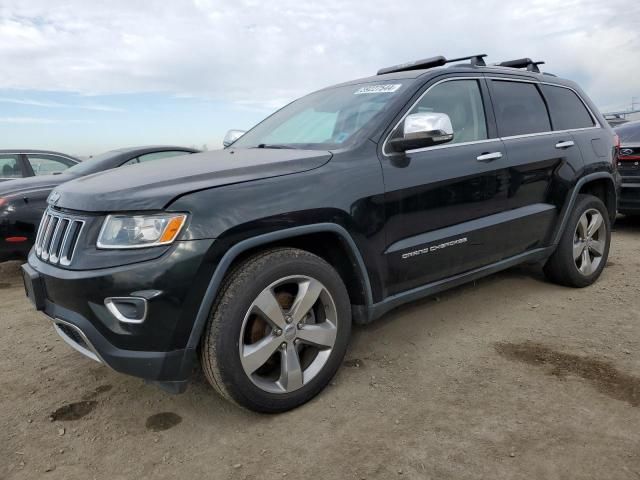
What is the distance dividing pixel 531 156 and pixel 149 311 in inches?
114

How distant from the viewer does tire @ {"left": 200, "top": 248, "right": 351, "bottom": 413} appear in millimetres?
2326

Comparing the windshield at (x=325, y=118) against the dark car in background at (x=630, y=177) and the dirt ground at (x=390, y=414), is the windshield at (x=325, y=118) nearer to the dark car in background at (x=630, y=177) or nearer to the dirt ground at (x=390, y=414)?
the dirt ground at (x=390, y=414)

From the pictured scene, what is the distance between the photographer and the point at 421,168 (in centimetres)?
303

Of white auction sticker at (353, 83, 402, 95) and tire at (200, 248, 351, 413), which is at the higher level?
white auction sticker at (353, 83, 402, 95)

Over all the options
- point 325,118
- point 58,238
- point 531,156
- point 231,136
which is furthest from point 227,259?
point 531,156

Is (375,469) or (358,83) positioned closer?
(375,469)

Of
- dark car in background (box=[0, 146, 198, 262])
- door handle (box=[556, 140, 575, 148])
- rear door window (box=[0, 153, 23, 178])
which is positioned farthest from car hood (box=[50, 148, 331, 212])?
rear door window (box=[0, 153, 23, 178])

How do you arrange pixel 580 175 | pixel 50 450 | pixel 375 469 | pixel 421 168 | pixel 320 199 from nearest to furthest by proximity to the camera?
pixel 375 469 → pixel 50 450 → pixel 320 199 → pixel 421 168 → pixel 580 175

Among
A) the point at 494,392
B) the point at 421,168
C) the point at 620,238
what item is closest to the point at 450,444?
the point at 494,392

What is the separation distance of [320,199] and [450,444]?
1.31m

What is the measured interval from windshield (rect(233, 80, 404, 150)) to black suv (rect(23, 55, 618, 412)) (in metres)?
0.02

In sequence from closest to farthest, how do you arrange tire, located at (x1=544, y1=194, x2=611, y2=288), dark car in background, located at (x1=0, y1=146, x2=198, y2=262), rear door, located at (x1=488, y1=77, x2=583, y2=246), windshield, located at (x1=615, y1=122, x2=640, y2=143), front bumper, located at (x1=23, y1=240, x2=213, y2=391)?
front bumper, located at (x1=23, y1=240, x2=213, y2=391) → rear door, located at (x1=488, y1=77, x2=583, y2=246) → tire, located at (x1=544, y1=194, x2=611, y2=288) → dark car in background, located at (x1=0, y1=146, x2=198, y2=262) → windshield, located at (x1=615, y1=122, x2=640, y2=143)

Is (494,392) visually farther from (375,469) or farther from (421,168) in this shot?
(421,168)

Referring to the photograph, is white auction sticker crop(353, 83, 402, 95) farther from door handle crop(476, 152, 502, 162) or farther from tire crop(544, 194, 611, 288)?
tire crop(544, 194, 611, 288)
